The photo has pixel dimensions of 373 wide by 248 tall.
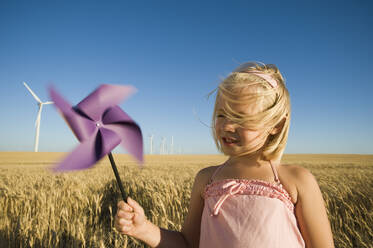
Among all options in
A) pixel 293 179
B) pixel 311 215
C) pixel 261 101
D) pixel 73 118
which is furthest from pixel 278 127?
pixel 73 118

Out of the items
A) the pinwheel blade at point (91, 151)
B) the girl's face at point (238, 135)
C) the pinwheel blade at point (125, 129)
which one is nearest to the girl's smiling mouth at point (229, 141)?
the girl's face at point (238, 135)

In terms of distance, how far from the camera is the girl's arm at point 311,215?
1.29 metres

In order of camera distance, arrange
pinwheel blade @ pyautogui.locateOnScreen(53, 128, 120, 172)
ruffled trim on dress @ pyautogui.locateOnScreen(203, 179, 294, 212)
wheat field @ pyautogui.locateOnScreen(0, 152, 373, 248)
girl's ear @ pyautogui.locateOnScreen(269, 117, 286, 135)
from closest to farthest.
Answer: pinwheel blade @ pyautogui.locateOnScreen(53, 128, 120, 172)
ruffled trim on dress @ pyautogui.locateOnScreen(203, 179, 294, 212)
girl's ear @ pyautogui.locateOnScreen(269, 117, 286, 135)
wheat field @ pyautogui.locateOnScreen(0, 152, 373, 248)

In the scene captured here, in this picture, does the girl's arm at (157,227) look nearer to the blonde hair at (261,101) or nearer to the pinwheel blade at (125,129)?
the pinwheel blade at (125,129)

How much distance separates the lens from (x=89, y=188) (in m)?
4.99

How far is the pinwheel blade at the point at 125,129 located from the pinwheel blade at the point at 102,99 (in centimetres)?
4

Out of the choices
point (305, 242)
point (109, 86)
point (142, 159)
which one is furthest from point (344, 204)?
point (109, 86)

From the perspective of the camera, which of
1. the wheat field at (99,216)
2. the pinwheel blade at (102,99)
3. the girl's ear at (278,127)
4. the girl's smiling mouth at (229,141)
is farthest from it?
the wheat field at (99,216)

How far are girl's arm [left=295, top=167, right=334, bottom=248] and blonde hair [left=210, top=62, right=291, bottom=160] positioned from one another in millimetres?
251

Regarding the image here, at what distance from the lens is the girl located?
129 centimetres

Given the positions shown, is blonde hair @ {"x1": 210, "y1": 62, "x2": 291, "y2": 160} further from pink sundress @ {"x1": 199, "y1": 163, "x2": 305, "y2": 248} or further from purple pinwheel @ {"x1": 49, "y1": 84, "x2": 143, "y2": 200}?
purple pinwheel @ {"x1": 49, "y1": 84, "x2": 143, "y2": 200}

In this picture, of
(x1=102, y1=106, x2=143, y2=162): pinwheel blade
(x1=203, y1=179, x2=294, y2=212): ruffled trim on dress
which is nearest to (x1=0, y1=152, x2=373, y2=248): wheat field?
(x1=102, y1=106, x2=143, y2=162): pinwheel blade

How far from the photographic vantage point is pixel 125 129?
129 cm

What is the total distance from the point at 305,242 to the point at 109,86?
120cm
